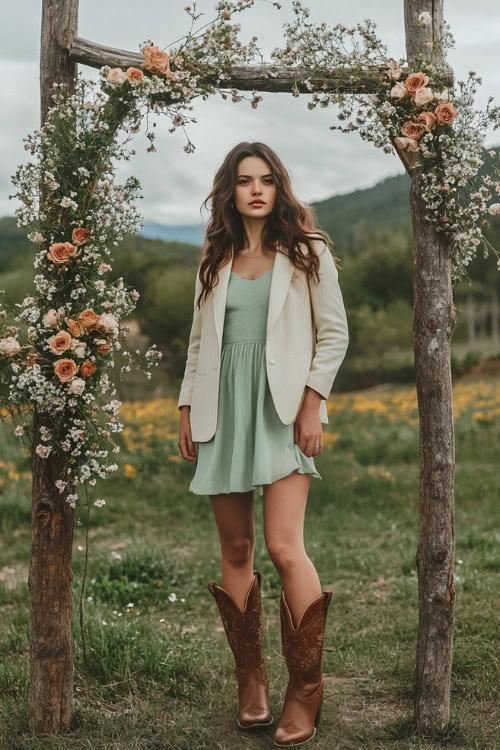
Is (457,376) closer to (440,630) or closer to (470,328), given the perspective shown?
(470,328)

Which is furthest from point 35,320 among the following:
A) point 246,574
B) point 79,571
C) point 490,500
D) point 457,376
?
point 457,376

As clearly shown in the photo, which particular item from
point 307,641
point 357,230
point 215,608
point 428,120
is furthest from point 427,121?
point 357,230

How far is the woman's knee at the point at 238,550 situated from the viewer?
12.1 ft

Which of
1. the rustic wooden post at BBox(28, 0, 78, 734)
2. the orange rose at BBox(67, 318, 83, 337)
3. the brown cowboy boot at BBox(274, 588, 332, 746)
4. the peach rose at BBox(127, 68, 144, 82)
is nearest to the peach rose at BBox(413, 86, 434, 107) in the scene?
the peach rose at BBox(127, 68, 144, 82)

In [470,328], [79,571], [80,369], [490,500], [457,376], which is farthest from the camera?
[470,328]

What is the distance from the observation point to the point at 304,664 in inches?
142

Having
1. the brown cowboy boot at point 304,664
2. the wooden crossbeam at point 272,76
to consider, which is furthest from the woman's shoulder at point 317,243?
the brown cowboy boot at point 304,664

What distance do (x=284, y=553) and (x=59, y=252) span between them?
1565mm

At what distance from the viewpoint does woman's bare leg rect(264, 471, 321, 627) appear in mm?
3521

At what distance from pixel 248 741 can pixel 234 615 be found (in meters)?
0.52

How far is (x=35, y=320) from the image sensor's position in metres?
3.55

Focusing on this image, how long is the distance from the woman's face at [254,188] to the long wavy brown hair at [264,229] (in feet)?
0.07

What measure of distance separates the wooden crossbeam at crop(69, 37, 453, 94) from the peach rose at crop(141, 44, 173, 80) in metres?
0.11

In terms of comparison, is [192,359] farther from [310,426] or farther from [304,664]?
[304,664]
